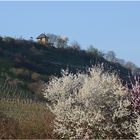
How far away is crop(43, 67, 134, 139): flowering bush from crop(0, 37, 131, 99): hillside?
107 ft

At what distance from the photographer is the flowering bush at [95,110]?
12.9 m

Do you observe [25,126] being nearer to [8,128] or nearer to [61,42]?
[8,128]

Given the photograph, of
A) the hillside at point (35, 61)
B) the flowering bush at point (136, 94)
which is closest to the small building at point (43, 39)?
the hillside at point (35, 61)

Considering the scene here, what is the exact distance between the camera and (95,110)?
13.0m

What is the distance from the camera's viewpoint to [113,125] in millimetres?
12914

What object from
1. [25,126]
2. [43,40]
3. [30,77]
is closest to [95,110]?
[25,126]

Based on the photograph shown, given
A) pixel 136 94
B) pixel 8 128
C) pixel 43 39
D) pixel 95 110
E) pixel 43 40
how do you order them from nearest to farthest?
pixel 95 110 < pixel 136 94 < pixel 8 128 < pixel 43 40 < pixel 43 39

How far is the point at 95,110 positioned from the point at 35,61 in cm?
5314

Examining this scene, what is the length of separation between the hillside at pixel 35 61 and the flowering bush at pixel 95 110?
32.7m

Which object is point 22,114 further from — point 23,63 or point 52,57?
point 52,57

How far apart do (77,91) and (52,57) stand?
5857 centimetres

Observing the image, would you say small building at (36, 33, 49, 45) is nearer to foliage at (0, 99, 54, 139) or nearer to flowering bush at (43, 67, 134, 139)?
foliage at (0, 99, 54, 139)

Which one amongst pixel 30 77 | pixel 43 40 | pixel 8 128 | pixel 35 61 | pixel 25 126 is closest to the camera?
pixel 8 128

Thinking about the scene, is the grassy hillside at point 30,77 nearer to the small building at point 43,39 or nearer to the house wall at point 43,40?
the house wall at point 43,40
